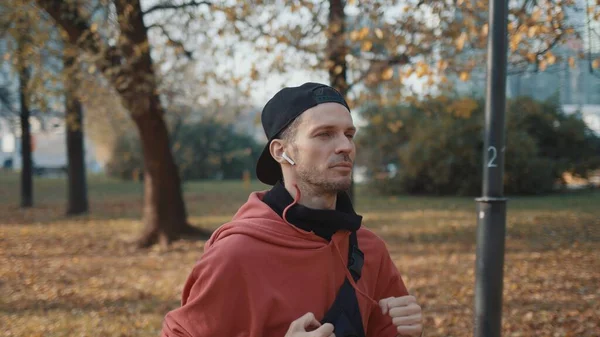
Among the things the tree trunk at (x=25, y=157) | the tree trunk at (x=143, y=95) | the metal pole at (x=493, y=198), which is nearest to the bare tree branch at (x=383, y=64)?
the tree trunk at (x=143, y=95)

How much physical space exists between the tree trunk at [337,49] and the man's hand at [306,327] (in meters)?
6.64

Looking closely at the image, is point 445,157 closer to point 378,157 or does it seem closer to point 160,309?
point 378,157

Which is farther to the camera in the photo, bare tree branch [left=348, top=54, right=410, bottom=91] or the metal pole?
bare tree branch [left=348, top=54, right=410, bottom=91]

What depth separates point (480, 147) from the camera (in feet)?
73.5

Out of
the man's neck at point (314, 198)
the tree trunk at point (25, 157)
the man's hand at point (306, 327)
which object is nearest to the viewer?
the man's hand at point (306, 327)

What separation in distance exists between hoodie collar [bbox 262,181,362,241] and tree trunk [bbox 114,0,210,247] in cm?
853

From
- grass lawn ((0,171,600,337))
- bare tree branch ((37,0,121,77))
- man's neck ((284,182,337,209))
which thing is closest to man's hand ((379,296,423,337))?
Answer: man's neck ((284,182,337,209))

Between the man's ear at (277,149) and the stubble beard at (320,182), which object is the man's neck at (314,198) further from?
the man's ear at (277,149)

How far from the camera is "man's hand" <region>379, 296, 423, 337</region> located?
93.5 inches

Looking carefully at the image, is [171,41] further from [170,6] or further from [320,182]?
[320,182]

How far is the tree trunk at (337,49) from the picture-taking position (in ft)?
29.2

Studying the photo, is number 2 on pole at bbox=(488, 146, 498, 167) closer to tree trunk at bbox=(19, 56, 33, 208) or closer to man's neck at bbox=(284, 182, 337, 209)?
man's neck at bbox=(284, 182, 337, 209)

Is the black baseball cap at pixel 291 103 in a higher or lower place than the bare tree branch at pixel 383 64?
lower

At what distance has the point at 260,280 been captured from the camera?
2.23m
